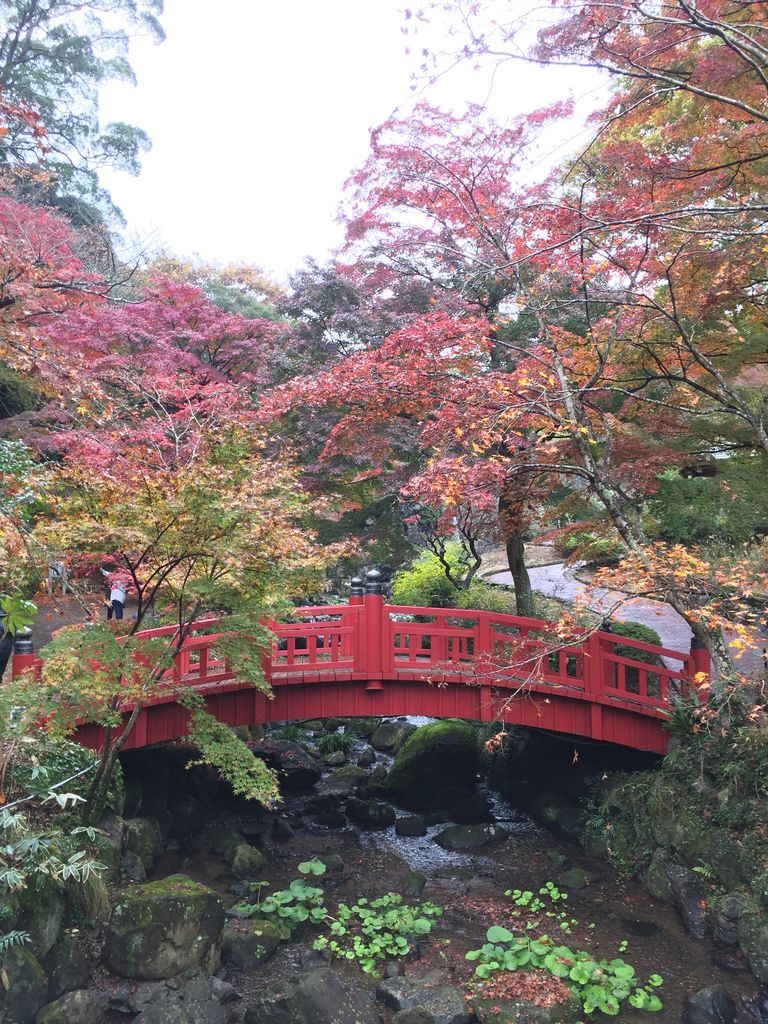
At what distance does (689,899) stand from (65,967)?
6.70 meters

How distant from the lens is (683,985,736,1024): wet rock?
660 centimetres

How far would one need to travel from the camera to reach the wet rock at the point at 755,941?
7.09 m

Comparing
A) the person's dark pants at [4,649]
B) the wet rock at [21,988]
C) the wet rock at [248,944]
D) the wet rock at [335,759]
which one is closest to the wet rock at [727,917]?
the wet rock at [248,944]

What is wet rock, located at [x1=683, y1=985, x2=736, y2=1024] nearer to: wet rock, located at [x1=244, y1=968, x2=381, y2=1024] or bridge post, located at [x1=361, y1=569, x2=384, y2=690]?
wet rock, located at [x1=244, y1=968, x2=381, y2=1024]

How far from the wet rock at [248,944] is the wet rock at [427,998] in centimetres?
131

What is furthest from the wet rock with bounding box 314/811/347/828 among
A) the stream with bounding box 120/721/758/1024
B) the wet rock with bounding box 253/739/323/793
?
the wet rock with bounding box 253/739/323/793

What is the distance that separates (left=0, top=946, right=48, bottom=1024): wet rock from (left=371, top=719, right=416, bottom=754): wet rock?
8368 millimetres

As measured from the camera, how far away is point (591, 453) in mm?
9141

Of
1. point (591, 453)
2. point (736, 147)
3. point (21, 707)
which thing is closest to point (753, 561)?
point (591, 453)

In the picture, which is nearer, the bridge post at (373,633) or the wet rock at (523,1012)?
the wet rock at (523,1012)

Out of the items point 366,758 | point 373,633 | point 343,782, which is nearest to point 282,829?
point 343,782

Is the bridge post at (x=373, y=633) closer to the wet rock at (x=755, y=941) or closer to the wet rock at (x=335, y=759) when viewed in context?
the wet rock at (x=335, y=759)

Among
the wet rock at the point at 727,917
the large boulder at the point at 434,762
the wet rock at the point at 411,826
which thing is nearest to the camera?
the wet rock at the point at 727,917

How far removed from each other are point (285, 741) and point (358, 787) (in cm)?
223
